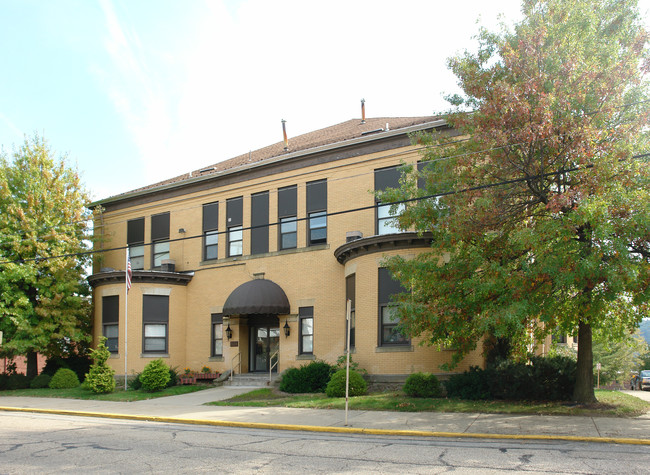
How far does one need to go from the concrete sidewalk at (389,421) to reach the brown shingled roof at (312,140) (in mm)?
12241

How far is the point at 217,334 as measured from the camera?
27.8 metres

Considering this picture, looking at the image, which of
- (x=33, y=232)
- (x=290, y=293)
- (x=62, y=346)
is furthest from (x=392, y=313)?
(x=62, y=346)

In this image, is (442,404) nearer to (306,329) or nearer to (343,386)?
(343,386)

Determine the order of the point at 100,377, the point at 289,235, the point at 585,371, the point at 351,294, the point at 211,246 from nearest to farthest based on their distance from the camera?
1. the point at 585,371
2. the point at 351,294
3. the point at 100,377
4. the point at 289,235
5. the point at 211,246

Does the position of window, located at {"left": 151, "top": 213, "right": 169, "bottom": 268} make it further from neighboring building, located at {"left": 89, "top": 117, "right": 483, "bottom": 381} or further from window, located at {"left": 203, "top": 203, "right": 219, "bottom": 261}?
window, located at {"left": 203, "top": 203, "right": 219, "bottom": 261}

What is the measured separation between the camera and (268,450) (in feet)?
37.5

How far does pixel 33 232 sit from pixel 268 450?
65.9 feet

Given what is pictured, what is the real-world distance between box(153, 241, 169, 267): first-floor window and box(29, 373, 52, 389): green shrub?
7.16m

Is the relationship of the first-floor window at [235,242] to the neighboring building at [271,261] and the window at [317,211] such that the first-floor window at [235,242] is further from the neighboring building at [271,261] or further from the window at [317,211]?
the window at [317,211]

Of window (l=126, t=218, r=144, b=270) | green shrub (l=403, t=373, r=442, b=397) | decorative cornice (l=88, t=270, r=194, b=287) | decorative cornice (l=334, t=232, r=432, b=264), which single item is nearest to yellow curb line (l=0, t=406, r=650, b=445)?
green shrub (l=403, t=373, r=442, b=397)

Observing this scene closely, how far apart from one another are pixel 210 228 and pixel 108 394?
29.2 ft

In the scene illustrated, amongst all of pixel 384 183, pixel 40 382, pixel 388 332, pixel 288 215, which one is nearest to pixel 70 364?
pixel 40 382

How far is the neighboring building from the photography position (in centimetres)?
2188

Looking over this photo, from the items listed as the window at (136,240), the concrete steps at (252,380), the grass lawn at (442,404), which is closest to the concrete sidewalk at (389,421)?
the grass lawn at (442,404)
